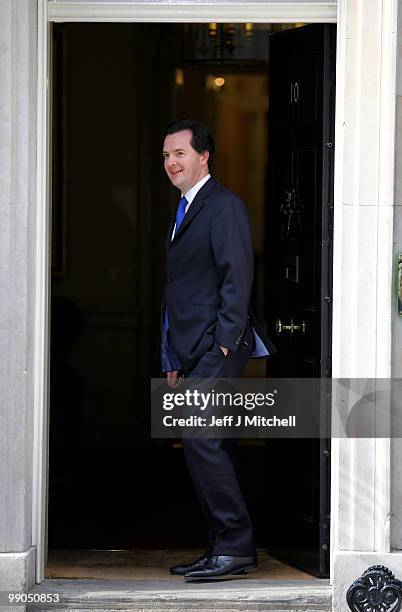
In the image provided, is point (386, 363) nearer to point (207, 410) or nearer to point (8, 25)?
point (207, 410)

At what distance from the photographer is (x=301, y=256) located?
→ 5.74 meters

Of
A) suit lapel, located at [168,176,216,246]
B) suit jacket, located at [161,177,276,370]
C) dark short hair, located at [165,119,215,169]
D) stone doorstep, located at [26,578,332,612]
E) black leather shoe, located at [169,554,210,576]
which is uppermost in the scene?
dark short hair, located at [165,119,215,169]

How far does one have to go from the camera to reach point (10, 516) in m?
5.18

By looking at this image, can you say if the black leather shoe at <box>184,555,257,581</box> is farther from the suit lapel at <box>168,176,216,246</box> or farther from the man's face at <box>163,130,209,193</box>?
the man's face at <box>163,130,209,193</box>

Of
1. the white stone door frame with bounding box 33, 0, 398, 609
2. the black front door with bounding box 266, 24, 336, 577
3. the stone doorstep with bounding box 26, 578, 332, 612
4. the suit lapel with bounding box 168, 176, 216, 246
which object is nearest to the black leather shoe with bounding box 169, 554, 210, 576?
the stone doorstep with bounding box 26, 578, 332, 612

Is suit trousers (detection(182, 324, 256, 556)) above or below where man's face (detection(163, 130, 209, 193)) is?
below

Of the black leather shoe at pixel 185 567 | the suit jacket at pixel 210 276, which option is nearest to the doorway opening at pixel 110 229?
the black leather shoe at pixel 185 567

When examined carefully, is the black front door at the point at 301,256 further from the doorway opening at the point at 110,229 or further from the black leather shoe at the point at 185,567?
the doorway opening at the point at 110,229

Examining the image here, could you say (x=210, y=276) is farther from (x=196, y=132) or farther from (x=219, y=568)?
(x=219, y=568)

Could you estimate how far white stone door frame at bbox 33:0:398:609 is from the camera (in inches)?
200

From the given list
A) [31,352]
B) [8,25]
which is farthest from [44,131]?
[31,352]

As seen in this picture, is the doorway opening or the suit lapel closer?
the suit lapel

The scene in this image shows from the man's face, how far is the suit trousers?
0.74 meters

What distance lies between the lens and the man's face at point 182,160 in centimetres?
553
